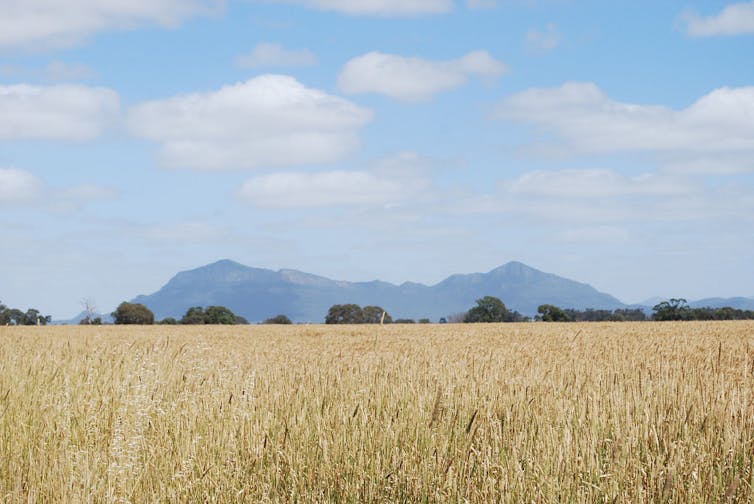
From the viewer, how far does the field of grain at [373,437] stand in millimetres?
4316

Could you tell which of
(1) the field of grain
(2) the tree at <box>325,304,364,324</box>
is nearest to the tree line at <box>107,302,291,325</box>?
(2) the tree at <box>325,304,364,324</box>

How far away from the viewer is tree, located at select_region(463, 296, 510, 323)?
7131 cm

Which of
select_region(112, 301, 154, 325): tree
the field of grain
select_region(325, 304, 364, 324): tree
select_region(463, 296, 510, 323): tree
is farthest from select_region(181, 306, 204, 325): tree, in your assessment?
the field of grain

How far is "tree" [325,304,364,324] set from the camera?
67.2 metres

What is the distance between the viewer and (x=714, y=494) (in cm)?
416

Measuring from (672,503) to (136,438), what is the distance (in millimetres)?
3798

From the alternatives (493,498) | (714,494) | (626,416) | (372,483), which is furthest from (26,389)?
(714,494)

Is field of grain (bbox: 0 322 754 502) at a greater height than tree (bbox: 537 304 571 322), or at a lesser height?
lesser

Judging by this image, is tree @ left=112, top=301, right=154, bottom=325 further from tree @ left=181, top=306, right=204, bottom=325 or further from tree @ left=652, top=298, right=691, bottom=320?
tree @ left=652, top=298, right=691, bottom=320

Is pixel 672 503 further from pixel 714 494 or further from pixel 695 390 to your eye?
pixel 695 390

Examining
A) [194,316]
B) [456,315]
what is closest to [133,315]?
[194,316]

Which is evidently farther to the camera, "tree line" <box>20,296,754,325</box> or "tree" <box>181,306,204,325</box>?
"tree" <box>181,306,204,325</box>

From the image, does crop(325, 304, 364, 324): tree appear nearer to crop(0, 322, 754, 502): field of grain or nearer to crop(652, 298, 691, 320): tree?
crop(652, 298, 691, 320): tree

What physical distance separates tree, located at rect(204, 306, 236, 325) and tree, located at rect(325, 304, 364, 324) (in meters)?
9.50
